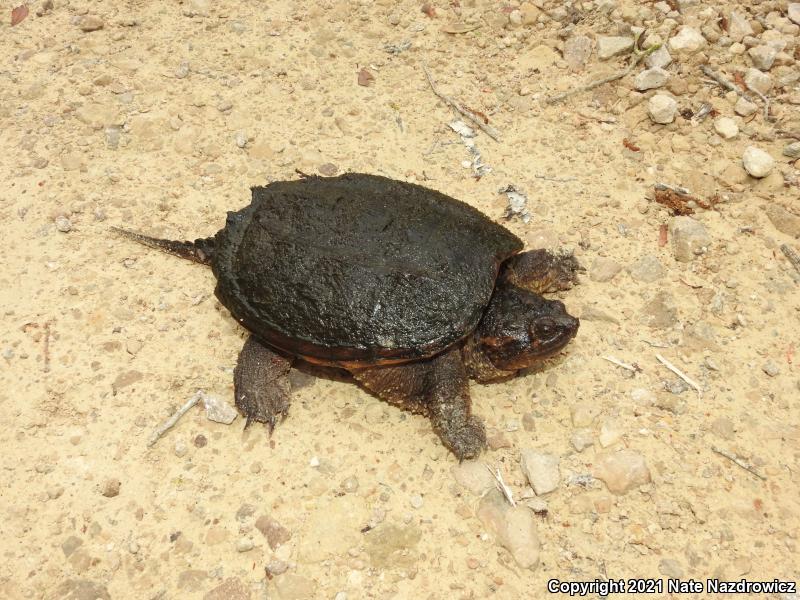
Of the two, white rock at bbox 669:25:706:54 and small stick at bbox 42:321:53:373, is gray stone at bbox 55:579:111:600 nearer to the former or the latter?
small stick at bbox 42:321:53:373

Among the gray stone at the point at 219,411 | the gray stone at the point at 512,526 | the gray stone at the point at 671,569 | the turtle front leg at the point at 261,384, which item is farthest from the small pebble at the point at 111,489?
the gray stone at the point at 671,569

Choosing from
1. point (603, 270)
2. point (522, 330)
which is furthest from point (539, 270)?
point (522, 330)

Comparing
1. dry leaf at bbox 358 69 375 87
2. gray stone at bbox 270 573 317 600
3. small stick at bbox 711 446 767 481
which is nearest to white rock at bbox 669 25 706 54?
dry leaf at bbox 358 69 375 87

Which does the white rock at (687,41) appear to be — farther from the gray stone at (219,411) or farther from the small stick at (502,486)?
the gray stone at (219,411)

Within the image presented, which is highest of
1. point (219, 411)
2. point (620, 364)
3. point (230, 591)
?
point (219, 411)

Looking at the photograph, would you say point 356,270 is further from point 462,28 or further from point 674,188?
point 462,28

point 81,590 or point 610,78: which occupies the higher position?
point 610,78
